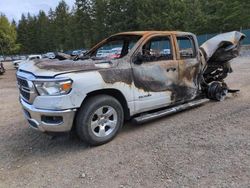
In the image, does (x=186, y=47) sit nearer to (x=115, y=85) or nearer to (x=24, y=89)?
(x=115, y=85)

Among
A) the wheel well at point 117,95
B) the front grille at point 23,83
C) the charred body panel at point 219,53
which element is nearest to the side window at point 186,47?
the charred body panel at point 219,53

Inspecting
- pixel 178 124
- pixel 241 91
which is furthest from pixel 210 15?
pixel 178 124

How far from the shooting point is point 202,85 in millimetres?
7586

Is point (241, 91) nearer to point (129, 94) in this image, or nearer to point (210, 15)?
point (129, 94)

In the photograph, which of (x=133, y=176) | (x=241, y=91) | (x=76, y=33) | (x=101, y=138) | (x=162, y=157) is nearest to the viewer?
(x=133, y=176)

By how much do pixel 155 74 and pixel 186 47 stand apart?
1.43 meters

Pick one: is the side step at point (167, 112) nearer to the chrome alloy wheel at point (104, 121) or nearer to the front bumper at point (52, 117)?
the chrome alloy wheel at point (104, 121)

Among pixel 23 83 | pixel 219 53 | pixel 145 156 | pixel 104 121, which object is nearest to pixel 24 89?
pixel 23 83

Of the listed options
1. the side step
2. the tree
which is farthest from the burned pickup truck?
the tree

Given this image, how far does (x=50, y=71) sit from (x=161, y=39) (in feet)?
8.57

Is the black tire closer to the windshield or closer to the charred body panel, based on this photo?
the windshield

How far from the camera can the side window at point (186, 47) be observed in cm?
648

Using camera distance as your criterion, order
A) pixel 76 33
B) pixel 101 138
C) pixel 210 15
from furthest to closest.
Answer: pixel 76 33 < pixel 210 15 < pixel 101 138

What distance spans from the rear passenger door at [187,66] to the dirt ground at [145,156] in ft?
1.73
